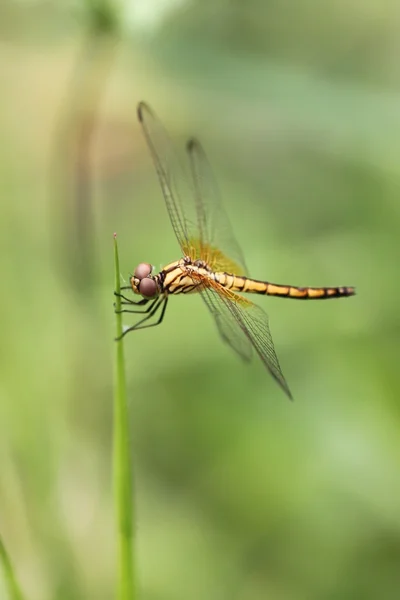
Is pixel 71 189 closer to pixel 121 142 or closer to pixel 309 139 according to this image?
pixel 121 142

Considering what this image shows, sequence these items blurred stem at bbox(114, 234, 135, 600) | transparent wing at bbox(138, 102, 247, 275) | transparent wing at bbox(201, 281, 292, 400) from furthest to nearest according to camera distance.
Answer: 1. transparent wing at bbox(138, 102, 247, 275)
2. transparent wing at bbox(201, 281, 292, 400)
3. blurred stem at bbox(114, 234, 135, 600)

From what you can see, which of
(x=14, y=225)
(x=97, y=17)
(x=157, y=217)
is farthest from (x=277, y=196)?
(x=97, y=17)

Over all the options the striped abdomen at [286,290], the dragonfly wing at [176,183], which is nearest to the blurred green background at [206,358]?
the striped abdomen at [286,290]

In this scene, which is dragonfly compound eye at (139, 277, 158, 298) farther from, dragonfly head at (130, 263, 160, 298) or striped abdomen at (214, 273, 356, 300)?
striped abdomen at (214, 273, 356, 300)

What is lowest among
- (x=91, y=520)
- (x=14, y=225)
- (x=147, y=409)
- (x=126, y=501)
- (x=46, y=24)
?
(x=91, y=520)

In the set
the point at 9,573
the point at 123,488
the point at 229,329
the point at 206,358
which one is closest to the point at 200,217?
the point at 229,329

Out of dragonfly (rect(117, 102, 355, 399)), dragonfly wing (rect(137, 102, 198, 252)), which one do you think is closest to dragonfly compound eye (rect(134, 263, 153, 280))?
dragonfly (rect(117, 102, 355, 399))

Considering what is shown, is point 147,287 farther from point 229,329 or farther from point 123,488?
point 123,488
